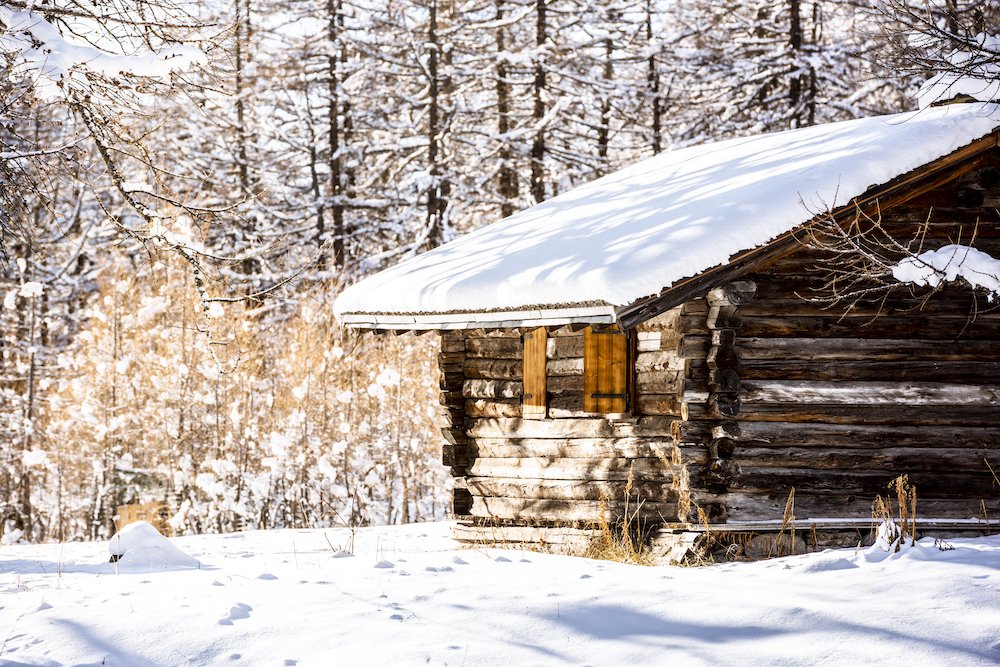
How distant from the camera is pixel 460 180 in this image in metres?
21.3

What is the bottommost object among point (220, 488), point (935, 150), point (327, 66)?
point (220, 488)

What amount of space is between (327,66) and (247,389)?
10.4 metres

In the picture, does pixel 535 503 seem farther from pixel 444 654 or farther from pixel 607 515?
pixel 444 654

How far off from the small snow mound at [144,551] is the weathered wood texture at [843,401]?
5.22 m

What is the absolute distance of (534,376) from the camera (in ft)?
34.3

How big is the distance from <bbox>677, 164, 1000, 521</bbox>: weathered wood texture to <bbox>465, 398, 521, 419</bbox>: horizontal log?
8.23 ft

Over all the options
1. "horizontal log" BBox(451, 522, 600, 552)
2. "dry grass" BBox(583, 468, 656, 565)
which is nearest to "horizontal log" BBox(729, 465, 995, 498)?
"dry grass" BBox(583, 468, 656, 565)

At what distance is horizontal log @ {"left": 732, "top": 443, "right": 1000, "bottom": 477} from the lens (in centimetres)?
871

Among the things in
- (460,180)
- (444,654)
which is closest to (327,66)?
(460,180)

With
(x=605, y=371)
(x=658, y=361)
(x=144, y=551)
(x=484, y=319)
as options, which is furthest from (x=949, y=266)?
(x=144, y=551)

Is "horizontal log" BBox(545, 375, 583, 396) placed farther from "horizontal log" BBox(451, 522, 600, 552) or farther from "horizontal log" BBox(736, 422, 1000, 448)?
"horizontal log" BBox(736, 422, 1000, 448)

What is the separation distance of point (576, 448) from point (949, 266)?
418 cm

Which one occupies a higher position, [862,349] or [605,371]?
[862,349]

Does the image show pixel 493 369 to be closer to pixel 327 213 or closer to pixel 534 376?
pixel 534 376
